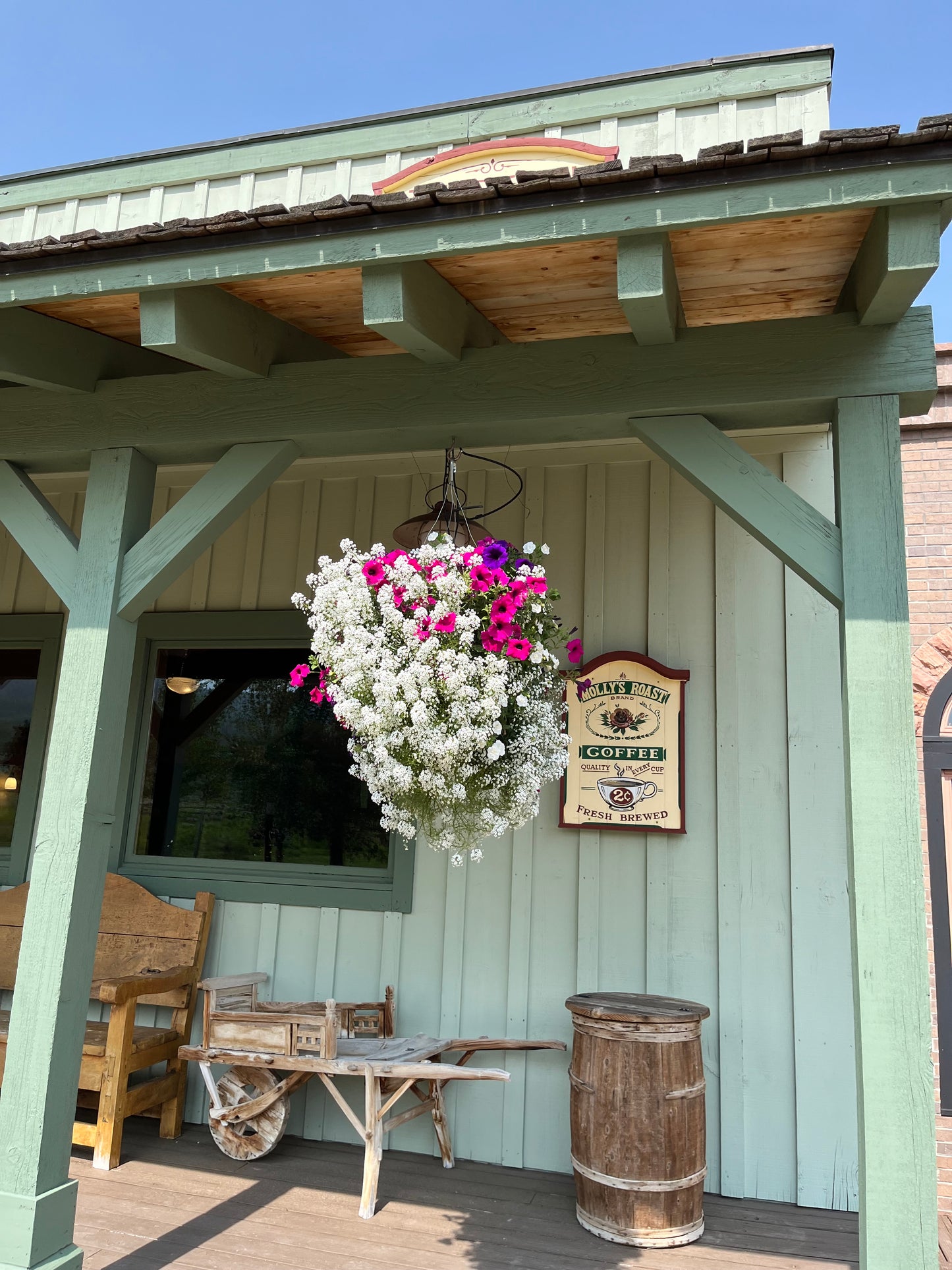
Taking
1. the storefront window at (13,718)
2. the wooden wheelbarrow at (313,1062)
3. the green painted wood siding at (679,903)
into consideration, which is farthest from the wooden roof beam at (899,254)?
the storefront window at (13,718)

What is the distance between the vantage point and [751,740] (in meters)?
3.41

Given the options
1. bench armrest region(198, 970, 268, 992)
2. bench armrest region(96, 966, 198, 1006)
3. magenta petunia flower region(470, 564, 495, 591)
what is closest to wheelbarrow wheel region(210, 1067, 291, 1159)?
bench armrest region(198, 970, 268, 992)

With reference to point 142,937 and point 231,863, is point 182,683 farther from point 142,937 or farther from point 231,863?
point 142,937

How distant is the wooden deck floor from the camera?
258 centimetres

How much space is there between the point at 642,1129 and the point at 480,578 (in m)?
1.74

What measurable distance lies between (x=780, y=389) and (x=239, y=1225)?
2.82m

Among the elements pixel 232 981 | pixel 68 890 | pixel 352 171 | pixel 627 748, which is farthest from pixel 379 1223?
pixel 352 171

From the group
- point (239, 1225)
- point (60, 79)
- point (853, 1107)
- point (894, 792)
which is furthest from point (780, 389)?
point (60, 79)

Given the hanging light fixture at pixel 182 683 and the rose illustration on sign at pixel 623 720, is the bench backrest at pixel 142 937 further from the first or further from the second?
the rose illustration on sign at pixel 623 720

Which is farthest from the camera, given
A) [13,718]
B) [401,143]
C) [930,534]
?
[13,718]

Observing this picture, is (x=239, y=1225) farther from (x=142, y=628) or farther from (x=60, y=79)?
(x=60, y=79)

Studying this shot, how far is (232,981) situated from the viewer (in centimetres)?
338

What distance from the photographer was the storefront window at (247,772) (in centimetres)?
384

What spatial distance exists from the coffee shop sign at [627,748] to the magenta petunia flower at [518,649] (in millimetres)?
1196
